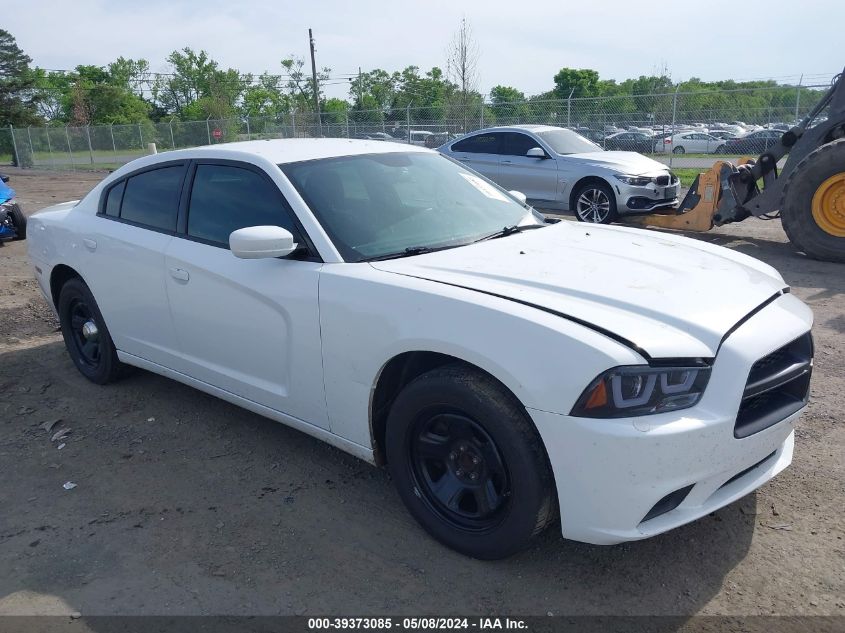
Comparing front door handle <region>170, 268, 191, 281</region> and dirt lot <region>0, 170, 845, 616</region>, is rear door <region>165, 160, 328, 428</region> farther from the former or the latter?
dirt lot <region>0, 170, 845, 616</region>

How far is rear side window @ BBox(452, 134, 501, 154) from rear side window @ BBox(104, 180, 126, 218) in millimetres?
8617

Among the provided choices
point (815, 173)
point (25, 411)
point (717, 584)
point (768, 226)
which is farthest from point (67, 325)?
point (768, 226)

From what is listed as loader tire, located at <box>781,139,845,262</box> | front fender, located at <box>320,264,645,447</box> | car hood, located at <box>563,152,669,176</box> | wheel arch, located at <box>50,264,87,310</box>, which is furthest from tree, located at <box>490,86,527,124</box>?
front fender, located at <box>320,264,645,447</box>

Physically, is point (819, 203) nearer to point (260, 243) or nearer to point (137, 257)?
point (260, 243)

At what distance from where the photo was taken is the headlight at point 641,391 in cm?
245

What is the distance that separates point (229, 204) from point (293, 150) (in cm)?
47

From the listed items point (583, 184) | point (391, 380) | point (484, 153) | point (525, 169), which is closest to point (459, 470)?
point (391, 380)

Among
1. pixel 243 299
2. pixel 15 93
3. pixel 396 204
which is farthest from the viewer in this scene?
pixel 15 93

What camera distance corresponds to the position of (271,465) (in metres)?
3.89

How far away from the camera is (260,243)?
10.7 feet

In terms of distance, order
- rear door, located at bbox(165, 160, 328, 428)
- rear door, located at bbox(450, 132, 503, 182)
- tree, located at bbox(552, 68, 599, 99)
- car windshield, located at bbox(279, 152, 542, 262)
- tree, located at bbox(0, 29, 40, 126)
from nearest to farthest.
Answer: rear door, located at bbox(165, 160, 328, 428) < car windshield, located at bbox(279, 152, 542, 262) < rear door, located at bbox(450, 132, 503, 182) < tree, located at bbox(0, 29, 40, 126) < tree, located at bbox(552, 68, 599, 99)

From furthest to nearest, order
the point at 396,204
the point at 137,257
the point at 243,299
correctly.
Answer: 1. the point at 137,257
2. the point at 396,204
3. the point at 243,299

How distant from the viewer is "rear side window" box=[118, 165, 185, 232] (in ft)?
14.0

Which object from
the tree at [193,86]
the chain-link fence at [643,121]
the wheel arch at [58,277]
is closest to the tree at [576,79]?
the tree at [193,86]
